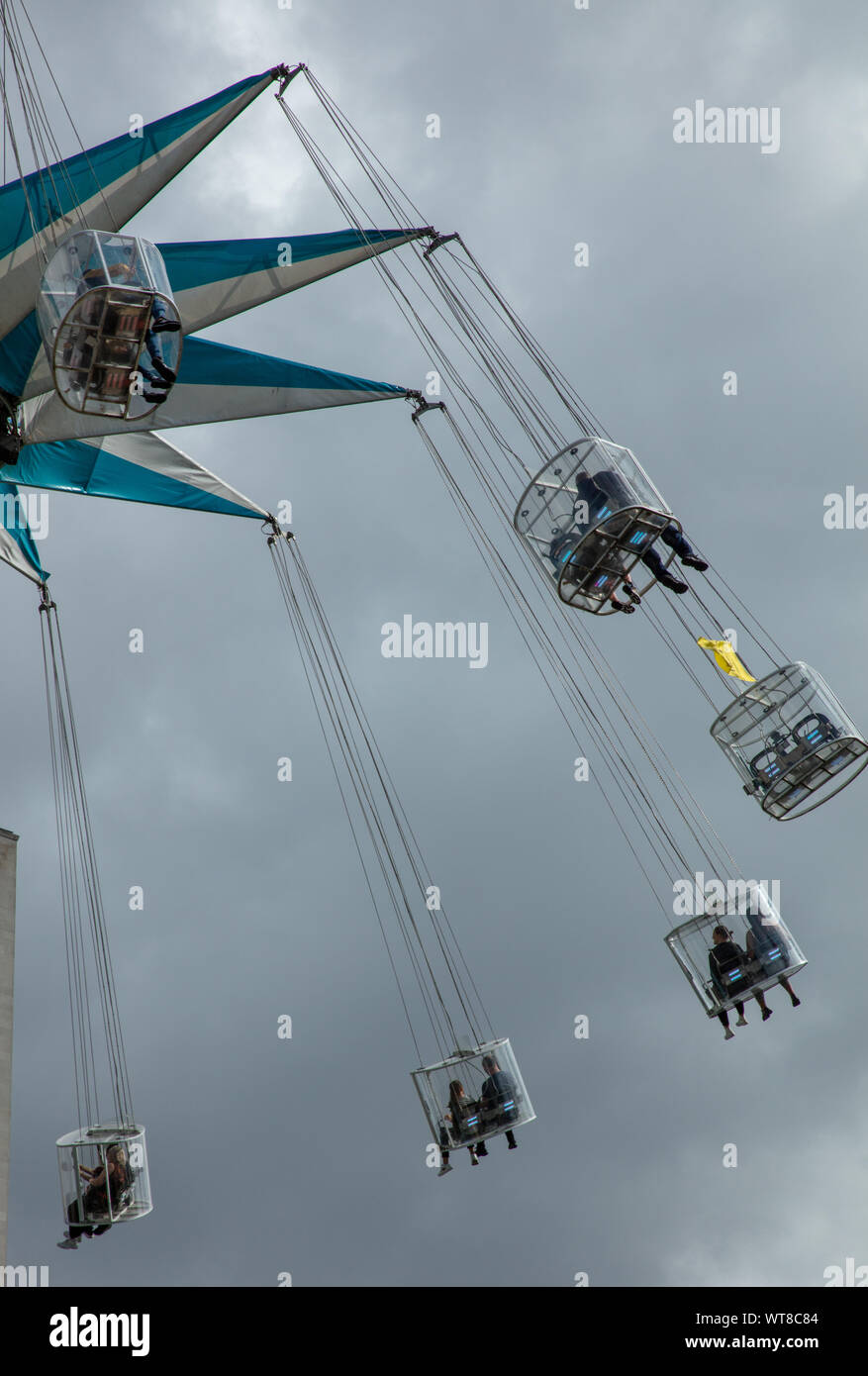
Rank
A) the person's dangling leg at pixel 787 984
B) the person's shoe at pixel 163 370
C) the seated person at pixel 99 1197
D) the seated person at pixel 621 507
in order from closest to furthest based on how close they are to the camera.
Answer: the person's shoe at pixel 163 370 < the seated person at pixel 621 507 < the person's dangling leg at pixel 787 984 < the seated person at pixel 99 1197

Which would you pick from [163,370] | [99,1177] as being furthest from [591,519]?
[99,1177]

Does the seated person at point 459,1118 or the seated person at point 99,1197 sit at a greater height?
the seated person at point 99,1197

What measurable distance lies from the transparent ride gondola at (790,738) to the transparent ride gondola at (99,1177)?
8.06 metres

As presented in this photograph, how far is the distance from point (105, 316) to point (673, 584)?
5404 mm

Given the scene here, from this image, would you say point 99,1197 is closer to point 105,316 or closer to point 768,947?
point 768,947

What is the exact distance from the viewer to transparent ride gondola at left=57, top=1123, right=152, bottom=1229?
54.2ft

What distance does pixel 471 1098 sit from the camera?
53.0 feet

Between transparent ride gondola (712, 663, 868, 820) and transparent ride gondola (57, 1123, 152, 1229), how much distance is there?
806 centimetres

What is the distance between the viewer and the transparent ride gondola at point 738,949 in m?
14.5

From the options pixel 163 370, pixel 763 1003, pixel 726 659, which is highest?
pixel 163 370

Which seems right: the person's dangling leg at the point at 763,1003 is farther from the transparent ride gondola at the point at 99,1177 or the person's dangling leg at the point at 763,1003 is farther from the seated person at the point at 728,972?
the transparent ride gondola at the point at 99,1177

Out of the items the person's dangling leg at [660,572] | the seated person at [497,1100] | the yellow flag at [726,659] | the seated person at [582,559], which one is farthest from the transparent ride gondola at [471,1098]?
the person's dangling leg at [660,572]
